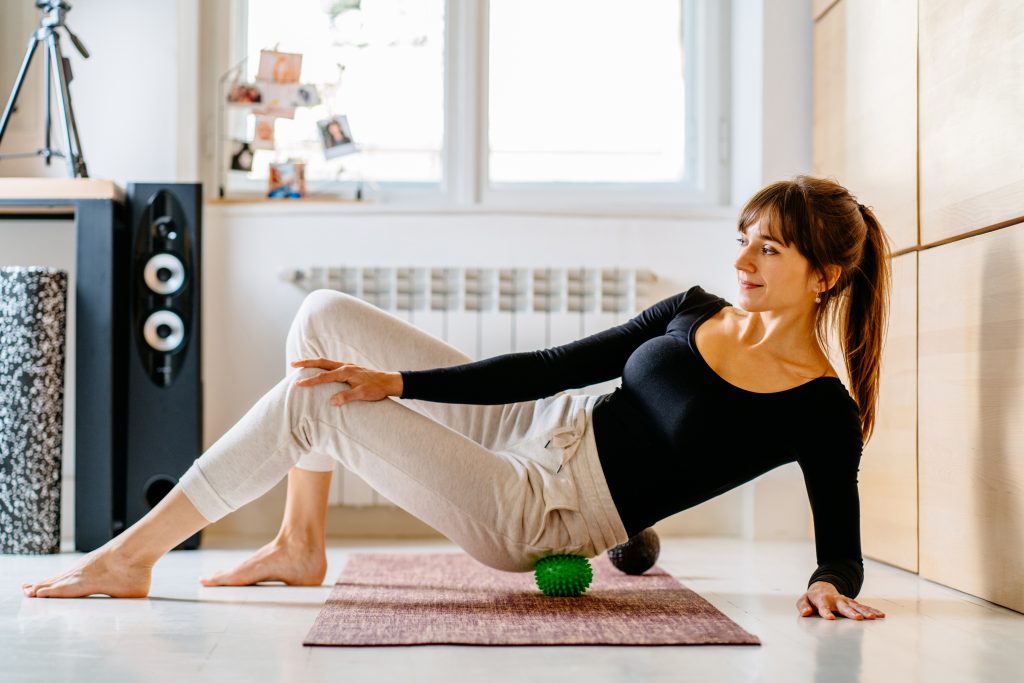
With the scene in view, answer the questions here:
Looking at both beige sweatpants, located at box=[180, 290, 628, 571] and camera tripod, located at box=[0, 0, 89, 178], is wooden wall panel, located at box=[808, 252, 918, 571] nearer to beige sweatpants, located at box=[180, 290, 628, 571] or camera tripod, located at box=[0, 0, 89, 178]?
beige sweatpants, located at box=[180, 290, 628, 571]

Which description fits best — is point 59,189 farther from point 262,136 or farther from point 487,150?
point 487,150

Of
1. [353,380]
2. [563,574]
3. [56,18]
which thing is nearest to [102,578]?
[353,380]

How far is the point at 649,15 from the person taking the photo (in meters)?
3.17

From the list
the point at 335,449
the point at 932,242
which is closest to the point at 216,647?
the point at 335,449

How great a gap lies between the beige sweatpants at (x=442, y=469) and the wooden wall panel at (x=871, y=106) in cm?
89

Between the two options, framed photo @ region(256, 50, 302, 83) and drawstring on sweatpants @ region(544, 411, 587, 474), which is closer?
drawstring on sweatpants @ region(544, 411, 587, 474)

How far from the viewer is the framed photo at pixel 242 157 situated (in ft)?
9.90

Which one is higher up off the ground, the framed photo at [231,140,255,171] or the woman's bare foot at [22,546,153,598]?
the framed photo at [231,140,255,171]

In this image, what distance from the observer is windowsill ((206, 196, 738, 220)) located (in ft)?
9.48

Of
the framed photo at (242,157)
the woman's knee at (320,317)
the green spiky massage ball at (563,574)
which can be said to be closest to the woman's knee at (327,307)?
the woman's knee at (320,317)

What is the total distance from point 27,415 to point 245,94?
1.16 m

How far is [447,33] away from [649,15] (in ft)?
2.04

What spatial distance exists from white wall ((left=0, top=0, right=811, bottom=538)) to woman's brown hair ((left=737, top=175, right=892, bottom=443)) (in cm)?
122

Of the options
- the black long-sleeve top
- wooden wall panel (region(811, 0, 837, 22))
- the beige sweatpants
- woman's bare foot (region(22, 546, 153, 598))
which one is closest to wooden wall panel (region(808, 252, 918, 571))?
the black long-sleeve top
